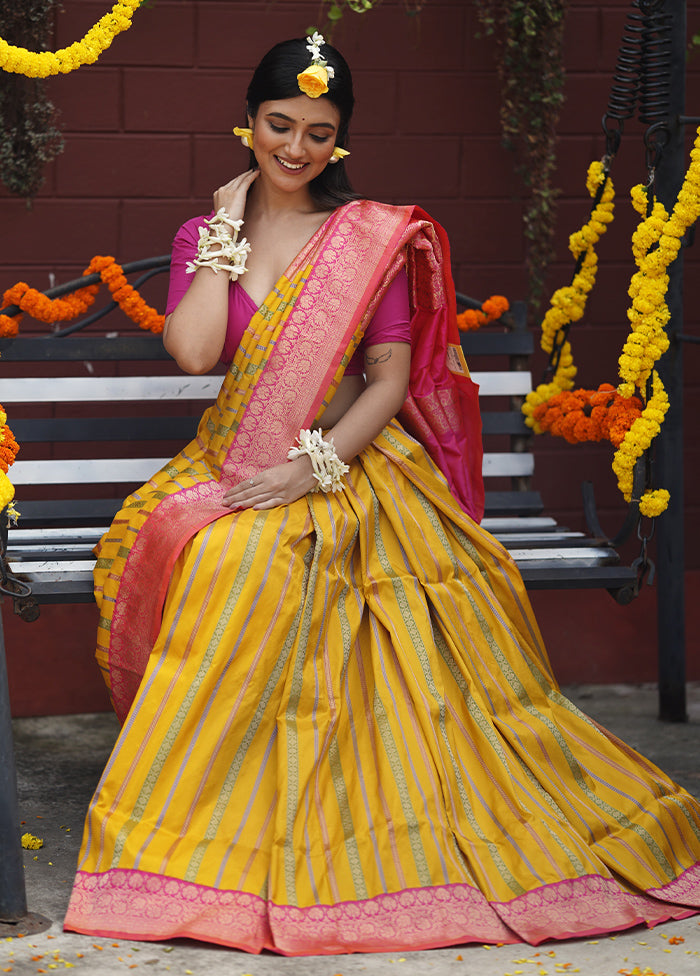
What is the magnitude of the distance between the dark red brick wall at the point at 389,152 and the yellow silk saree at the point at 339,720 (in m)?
1.23

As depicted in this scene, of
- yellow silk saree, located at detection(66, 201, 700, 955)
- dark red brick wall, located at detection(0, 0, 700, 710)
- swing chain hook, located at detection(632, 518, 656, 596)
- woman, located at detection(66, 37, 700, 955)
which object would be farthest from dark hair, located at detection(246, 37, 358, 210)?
swing chain hook, located at detection(632, 518, 656, 596)

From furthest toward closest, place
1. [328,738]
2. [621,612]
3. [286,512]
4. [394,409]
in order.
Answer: [621,612]
[394,409]
[286,512]
[328,738]

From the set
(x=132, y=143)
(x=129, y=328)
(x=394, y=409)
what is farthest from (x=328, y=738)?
(x=132, y=143)

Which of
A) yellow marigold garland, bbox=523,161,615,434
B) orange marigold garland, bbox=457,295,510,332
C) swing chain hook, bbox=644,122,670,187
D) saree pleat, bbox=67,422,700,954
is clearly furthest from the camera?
orange marigold garland, bbox=457,295,510,332

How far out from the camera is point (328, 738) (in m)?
2.64

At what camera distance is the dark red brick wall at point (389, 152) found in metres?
4.09

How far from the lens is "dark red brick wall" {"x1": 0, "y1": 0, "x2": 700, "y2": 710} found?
13.4 ft

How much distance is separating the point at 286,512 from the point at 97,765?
1.32 m

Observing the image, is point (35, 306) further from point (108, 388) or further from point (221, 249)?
point (221, 249)

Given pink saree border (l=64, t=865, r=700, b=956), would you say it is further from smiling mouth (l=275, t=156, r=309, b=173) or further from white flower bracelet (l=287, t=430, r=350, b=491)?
smiling mouth (l=275, t=156, r=309, b=173)

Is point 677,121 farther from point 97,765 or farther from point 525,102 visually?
point 97,765

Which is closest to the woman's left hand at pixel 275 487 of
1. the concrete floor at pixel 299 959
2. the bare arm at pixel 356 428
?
the bare arm at pixel 356 428

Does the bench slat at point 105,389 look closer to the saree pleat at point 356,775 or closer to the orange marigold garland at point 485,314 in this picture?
the orange marigold garland at point 485,314

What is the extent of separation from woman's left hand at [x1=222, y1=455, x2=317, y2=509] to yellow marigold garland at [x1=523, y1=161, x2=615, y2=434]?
1215 mm
